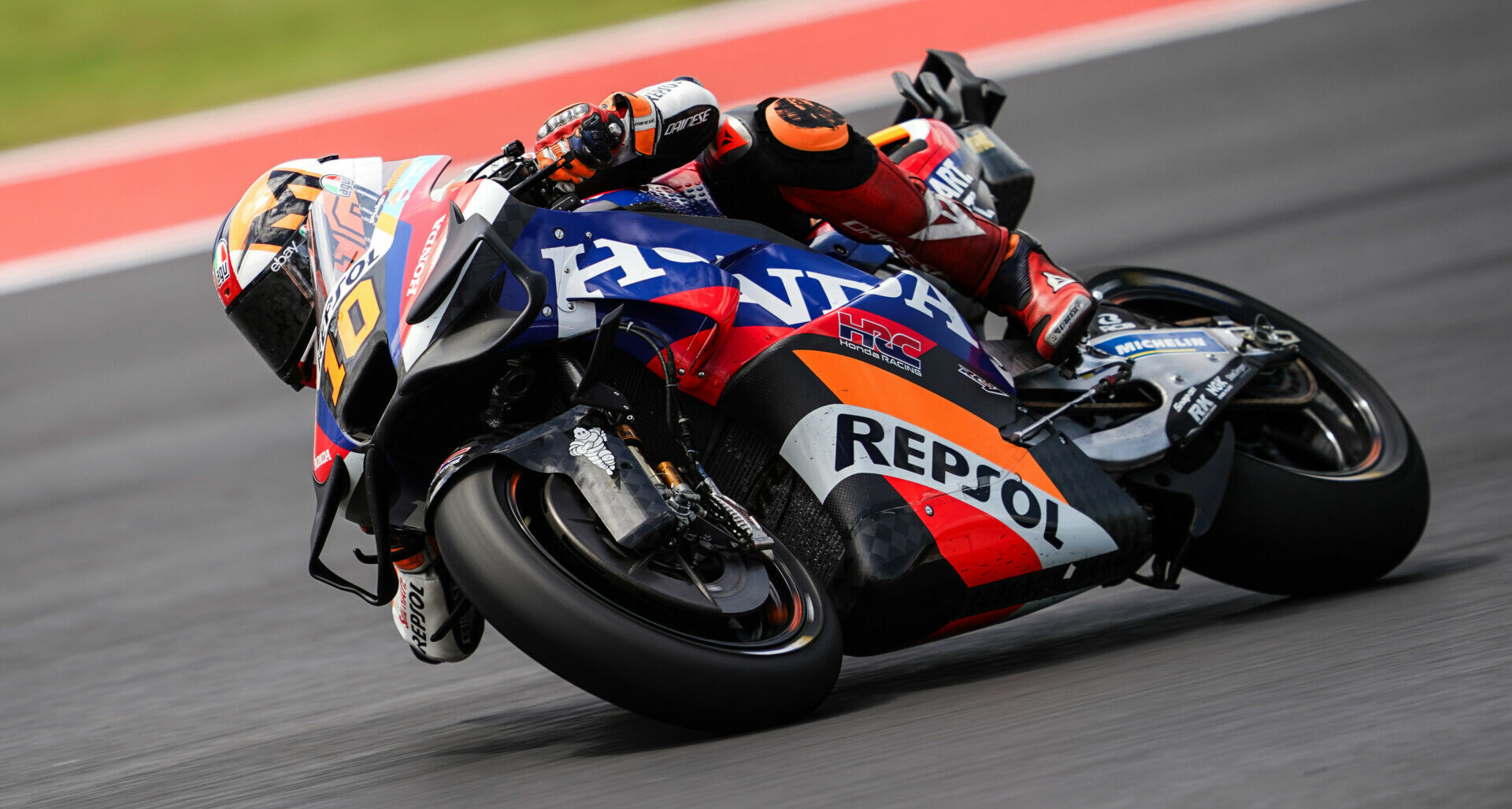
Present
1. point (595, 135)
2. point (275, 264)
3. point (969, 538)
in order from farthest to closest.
Result: point (275, 264) < point (969, 538) < point (595, 135)

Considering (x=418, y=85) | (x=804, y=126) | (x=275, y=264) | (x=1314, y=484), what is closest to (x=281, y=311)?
(x=275, y=264)

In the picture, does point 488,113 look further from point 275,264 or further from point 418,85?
point 275,264

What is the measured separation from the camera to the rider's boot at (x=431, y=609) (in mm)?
3439

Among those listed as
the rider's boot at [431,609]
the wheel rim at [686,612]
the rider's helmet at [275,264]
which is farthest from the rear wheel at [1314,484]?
Result: the rider's helmet at [275,264]

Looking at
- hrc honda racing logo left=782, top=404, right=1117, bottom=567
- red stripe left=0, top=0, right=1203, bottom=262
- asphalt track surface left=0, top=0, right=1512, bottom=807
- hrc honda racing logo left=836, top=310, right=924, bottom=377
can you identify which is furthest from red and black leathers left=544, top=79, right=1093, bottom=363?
red stripe left=0, top=0, right=1203, bottom=262

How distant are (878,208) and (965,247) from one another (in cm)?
27

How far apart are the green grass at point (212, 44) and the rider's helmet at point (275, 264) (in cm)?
867

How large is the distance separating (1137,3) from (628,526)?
389 inches

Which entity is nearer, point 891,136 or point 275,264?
point 275,264

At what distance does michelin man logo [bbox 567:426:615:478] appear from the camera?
9.71ft

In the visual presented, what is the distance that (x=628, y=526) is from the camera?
2.90m

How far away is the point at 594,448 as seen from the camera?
2982 mm

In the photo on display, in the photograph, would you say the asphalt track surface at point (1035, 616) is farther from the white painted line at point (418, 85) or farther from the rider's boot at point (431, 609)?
the white painted line at point (418, 85)

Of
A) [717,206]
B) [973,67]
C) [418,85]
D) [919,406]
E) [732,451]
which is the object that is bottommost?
[418,85]
